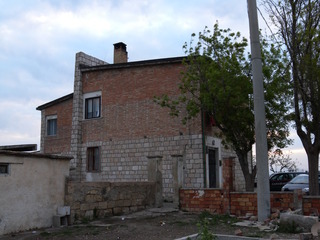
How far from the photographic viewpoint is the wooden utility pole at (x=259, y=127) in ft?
29.3

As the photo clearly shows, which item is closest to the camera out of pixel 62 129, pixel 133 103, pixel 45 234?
pixel 45 234

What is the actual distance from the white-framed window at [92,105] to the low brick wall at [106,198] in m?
7.60

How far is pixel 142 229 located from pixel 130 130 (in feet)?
31.5

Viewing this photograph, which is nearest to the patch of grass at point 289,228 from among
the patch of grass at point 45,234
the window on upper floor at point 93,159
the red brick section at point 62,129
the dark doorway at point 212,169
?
the patch of grass at point 45,234

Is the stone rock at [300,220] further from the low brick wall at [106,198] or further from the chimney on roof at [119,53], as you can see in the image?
the chimney on roof at [119,53]

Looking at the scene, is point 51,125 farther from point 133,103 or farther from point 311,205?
point 311,205

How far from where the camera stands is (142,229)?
9.27m

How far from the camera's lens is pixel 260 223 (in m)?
8.86

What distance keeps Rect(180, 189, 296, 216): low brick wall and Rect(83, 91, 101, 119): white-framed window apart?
8.97 m

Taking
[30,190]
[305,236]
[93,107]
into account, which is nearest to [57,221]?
[30,190]

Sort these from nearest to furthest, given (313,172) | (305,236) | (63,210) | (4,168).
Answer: (305,236), (4,168), (63,210), (313,172)

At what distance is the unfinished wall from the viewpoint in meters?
9.05

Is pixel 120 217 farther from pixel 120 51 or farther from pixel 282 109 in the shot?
pixel 120 51

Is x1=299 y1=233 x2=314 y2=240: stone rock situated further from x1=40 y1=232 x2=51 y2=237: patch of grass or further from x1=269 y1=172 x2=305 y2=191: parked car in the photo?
x1=269 y1=172 x2=305 y2=191: parked car
